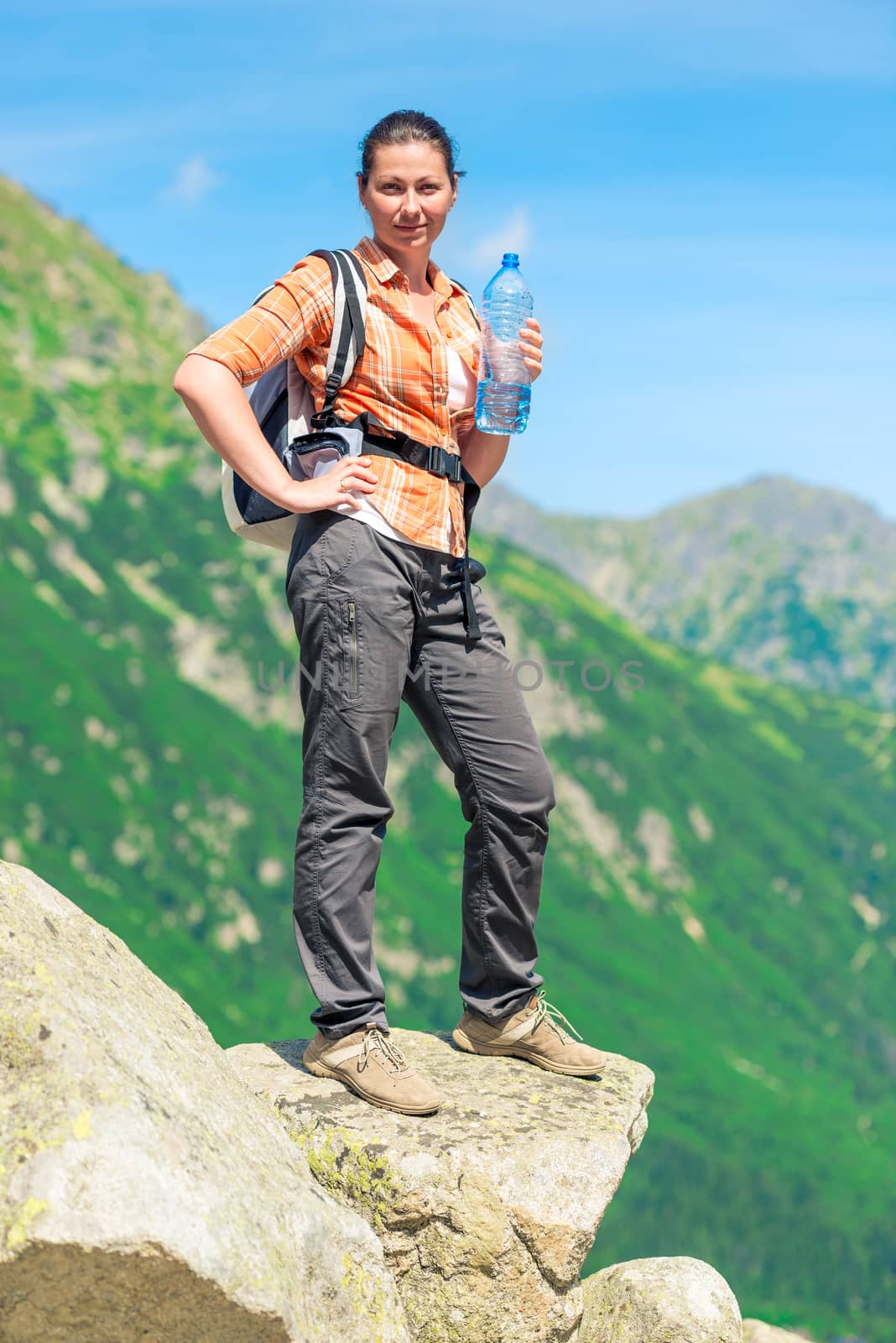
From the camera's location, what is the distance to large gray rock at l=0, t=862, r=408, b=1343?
455 cm

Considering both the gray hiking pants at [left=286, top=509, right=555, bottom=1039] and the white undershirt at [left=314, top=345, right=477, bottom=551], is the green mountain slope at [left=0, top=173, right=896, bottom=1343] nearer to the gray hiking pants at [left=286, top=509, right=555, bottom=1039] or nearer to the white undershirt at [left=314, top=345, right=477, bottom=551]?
the gray hiking pants at [left=286, top=509, right=555, bottom=1039]

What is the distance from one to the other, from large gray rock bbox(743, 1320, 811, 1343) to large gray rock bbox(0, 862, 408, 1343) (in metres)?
4.11

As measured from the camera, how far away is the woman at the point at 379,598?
632 cm

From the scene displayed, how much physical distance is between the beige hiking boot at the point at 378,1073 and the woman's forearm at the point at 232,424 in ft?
8.91

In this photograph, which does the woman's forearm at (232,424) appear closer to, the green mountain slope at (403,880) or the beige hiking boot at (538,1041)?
the beige hiking boot at (538,1041)

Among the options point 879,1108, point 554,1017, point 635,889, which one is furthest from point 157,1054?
point 635,889

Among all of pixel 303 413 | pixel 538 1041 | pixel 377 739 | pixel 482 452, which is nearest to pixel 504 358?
pixel 482 452

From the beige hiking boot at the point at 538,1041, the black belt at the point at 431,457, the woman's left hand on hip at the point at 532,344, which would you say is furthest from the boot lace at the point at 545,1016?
the woman's left hand on hip at the point at 532,344

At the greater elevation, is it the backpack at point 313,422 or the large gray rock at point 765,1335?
the backpack at point 313,422

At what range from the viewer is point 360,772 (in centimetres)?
656

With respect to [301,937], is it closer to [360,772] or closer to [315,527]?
[360,772]

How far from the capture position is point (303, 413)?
21.8 ft

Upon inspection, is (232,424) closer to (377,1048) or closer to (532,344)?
(532,344)

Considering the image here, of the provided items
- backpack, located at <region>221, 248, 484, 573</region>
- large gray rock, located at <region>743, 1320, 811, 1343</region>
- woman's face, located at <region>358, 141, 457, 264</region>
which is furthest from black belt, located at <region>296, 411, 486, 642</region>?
large gray rock, located at <region>743, 1320, 811, 1343</region>
